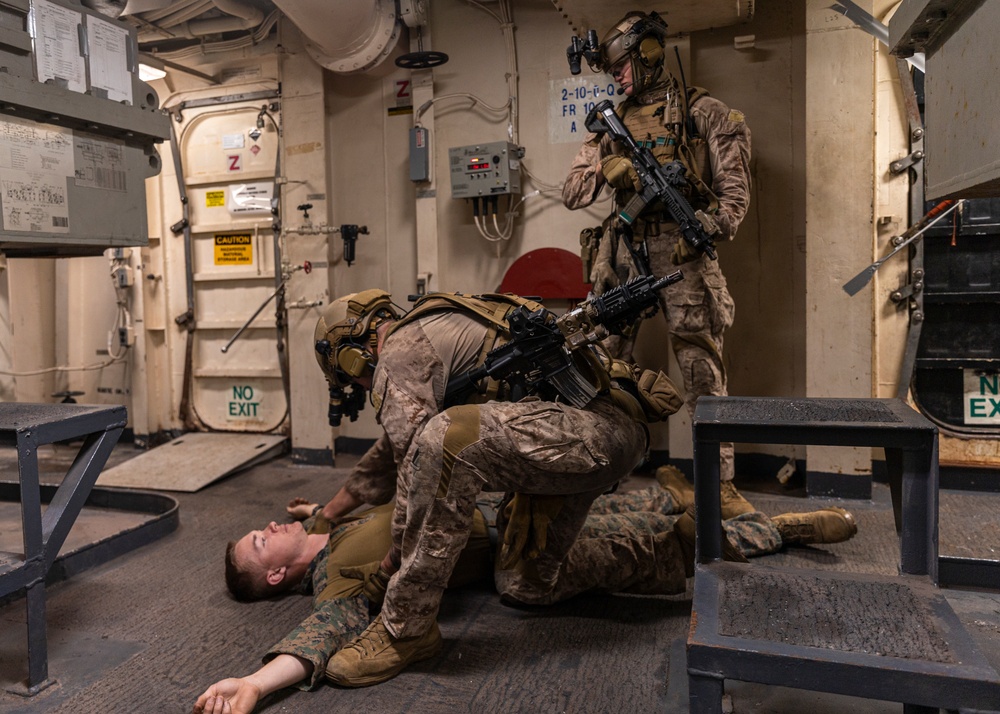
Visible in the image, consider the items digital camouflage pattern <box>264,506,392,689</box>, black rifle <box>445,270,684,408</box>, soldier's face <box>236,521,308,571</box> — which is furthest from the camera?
soldier's face <box>236,521,308,571</box>

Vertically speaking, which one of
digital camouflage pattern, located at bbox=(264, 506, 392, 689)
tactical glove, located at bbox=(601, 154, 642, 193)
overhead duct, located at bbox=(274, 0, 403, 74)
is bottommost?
digital camouflage pattern, located at bbox=(264, 506, 392, 689)

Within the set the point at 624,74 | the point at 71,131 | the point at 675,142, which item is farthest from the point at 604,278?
the point at 71,131

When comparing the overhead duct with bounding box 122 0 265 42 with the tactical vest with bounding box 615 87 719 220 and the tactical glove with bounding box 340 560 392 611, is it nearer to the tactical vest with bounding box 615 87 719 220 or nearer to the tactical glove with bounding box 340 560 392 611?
the tactical vest with bounding box 615 87 719 220

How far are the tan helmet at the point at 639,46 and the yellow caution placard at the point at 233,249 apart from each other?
2.90 m

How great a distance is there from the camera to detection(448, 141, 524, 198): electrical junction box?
14.3ft

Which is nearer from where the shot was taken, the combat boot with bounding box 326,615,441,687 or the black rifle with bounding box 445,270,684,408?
the combat boot with bounding box 326,615,441,687

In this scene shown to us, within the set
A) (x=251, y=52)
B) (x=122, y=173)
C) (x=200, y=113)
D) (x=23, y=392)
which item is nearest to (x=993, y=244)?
(x=122, y=173)

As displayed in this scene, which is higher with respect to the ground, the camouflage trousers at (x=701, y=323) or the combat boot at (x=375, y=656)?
the camouflage trousers at (x=701, y=323)

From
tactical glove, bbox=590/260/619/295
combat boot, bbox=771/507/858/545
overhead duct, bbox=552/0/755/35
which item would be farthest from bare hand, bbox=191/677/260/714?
overhead duct, bbox=552/0/755/35

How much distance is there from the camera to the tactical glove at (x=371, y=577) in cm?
247

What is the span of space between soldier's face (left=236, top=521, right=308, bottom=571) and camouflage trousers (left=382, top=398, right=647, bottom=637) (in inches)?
25.6

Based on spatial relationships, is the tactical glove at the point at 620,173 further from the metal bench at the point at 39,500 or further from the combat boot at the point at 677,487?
the metal bench at the point at 39,500

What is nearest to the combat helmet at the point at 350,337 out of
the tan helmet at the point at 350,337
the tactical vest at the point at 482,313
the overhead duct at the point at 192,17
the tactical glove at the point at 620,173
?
the tan helmet at the point at 350,337

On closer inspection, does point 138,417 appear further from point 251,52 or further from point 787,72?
point 787,72
